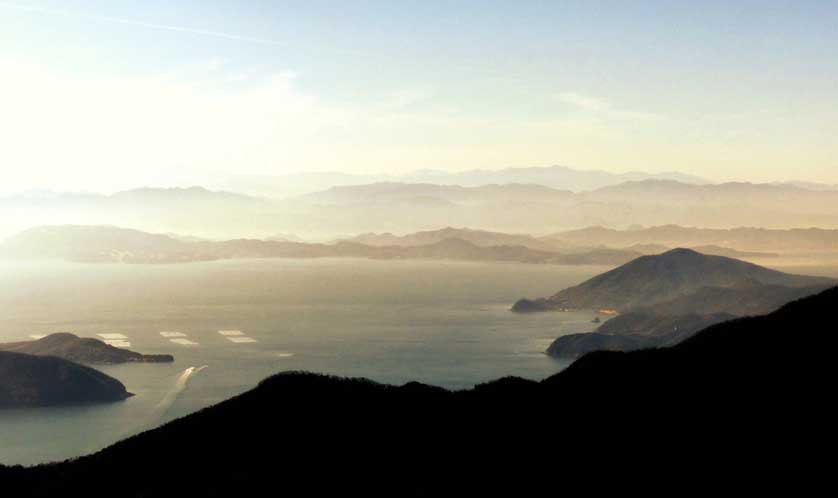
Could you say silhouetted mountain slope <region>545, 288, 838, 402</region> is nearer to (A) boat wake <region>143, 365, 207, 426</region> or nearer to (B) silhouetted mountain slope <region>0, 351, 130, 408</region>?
(A) boat wake <region>143, 365, 207, 426</region>

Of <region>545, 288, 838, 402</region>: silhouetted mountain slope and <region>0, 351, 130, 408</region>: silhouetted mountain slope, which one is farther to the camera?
<region>0, 351, 130, 408</region>: silhouetted mountain slope

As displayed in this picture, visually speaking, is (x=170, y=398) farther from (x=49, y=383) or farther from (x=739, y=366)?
(x=739, y=366)

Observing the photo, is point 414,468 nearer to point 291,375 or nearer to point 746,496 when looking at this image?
point 746,496

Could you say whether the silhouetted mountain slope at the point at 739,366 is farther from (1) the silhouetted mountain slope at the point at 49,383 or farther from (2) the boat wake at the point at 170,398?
(1) the silhouetted mountain slope at the point at 49,383

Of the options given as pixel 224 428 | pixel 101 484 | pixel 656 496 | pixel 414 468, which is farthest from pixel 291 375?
pixel 656 496

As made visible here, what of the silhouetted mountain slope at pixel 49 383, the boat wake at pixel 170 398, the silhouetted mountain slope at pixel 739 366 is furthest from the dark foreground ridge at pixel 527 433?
the silhouetted mountain slope at pixel 49 383

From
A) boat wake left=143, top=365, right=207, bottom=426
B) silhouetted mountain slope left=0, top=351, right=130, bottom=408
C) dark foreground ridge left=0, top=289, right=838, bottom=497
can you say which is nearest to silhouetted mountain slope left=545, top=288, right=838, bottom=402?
dark foreground ridge left=0, top=289, right=838, bottom=497

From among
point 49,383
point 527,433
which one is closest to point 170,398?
point 49,383
